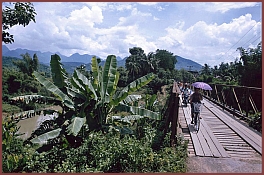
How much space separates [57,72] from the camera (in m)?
6.20

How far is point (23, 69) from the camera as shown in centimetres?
4134

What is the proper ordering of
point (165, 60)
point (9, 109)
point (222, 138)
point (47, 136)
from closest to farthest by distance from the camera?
point (222, 138), point (47, 136), point (9, 109), point (165, 60)

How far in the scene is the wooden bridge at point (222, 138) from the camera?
4309 mm

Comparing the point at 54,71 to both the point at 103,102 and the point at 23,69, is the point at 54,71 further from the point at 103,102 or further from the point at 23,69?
the point at 23,69

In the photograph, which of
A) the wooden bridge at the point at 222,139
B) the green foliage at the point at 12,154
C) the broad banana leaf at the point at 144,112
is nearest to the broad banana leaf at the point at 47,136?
the green foliage at the point at 12,154

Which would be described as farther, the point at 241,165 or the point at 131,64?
the point at 131,64

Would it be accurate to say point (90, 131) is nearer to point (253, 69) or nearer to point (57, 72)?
point (57, 72)

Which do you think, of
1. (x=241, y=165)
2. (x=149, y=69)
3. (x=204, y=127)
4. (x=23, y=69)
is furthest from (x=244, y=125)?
(x=149, y=69)

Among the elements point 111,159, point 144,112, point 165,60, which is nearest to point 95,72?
point 144,112

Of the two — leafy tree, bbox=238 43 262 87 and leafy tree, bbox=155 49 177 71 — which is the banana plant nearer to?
leafy tree, bbox=238 43 262 87

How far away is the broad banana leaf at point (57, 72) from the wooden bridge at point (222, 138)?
10.0 ft

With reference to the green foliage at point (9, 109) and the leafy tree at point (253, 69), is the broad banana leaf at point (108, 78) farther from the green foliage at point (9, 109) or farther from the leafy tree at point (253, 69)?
the green foliage at point (9, 109)

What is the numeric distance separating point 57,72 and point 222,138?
14.6ft

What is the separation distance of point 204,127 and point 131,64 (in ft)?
140
